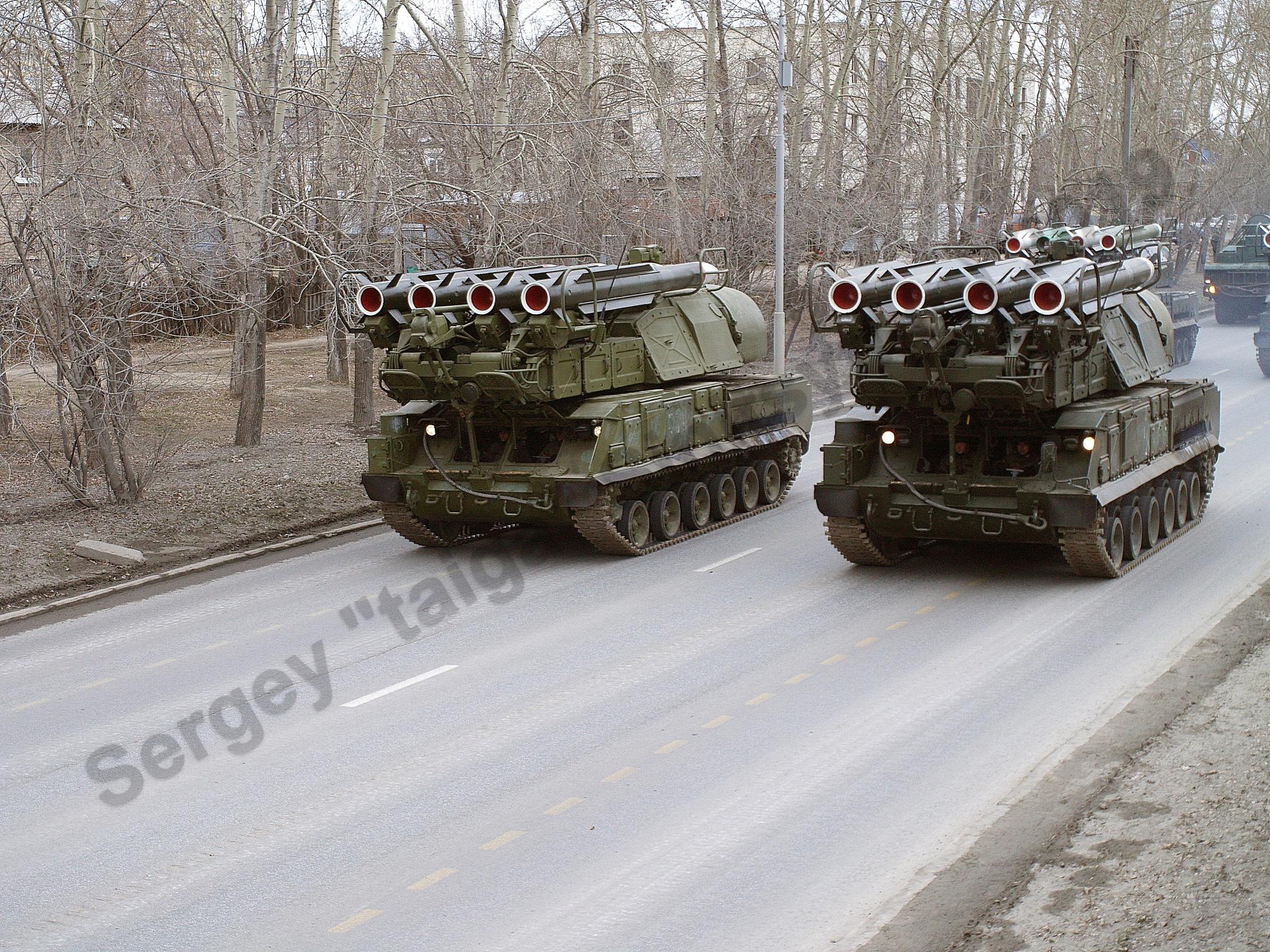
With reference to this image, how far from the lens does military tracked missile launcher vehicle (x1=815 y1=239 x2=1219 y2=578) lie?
13688mm

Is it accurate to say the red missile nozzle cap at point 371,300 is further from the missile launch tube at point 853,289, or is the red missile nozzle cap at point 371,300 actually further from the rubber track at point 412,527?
the missile launch tube at point 853,289

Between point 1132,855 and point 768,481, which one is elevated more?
point 768,481

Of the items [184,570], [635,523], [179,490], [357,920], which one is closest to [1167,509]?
[635,523]

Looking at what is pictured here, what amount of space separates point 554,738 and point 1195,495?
9746mm

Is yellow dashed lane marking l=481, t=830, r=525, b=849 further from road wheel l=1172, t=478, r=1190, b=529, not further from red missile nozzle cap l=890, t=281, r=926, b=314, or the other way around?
road wheel l=1172, t=478, r=1190, b=529

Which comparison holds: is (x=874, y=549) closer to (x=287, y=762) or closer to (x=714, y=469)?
(x=714, y=469)

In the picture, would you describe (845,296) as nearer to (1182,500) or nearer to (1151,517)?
(1151,517)

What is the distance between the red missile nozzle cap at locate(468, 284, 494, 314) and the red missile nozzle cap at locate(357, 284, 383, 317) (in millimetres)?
1121

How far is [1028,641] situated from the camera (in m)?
12.3

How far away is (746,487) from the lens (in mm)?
18578

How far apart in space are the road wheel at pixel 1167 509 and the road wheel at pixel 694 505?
16.2 ft

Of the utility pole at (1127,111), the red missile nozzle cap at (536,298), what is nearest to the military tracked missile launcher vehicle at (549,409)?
the red missile nozzle cap at (536,298)

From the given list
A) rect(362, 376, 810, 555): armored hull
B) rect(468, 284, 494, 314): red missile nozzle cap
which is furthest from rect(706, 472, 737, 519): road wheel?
rect(468, 284, 494, 314): red missile nozzle cap

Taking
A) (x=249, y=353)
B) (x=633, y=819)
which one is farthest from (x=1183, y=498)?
(x=249, y=353)
